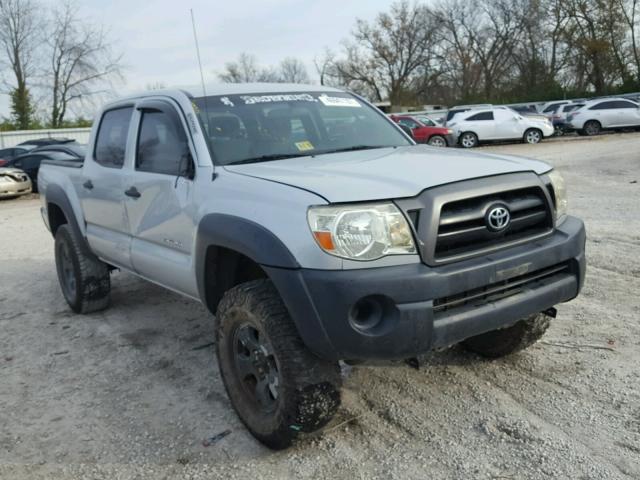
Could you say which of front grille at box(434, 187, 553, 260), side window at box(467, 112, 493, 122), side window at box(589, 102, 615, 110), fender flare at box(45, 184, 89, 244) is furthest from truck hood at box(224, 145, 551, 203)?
side window at box(589, 102, 615, 110)

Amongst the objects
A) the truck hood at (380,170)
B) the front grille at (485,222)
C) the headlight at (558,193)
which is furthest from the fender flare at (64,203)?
the headlight at (558,193)

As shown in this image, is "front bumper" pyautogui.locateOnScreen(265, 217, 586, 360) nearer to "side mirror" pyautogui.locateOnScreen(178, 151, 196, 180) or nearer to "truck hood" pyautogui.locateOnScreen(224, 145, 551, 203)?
"truck hood" pyautogui.locateOnScreen(224, 145, 551, 203)

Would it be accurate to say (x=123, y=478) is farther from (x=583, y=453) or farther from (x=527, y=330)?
(x=527, y=330)

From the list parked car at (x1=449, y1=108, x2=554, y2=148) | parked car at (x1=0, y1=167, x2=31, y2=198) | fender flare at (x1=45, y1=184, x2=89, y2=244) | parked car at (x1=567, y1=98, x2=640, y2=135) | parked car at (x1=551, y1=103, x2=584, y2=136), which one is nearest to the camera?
fender flare at (x1=45, y1=184, x2=89, y2=244)

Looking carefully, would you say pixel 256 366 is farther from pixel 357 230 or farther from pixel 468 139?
pixel 468 139

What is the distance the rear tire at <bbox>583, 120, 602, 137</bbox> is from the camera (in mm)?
26562

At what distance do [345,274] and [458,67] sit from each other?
2628 inches

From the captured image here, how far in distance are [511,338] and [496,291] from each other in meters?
1.06

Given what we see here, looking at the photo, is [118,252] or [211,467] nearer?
[211,467]

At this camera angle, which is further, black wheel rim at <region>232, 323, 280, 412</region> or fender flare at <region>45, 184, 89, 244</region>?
fender flare at <region>45, 184, 89, 244</region>

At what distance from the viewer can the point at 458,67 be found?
6525 centimetres

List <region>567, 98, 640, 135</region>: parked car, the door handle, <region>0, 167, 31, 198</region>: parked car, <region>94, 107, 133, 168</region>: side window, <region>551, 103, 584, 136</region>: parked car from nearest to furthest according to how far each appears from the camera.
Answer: the door handle → <region>94, 107, 133, 168</region>: side window → <region>0, 167, 31, 198</region>: parked car → <region>567, 98, 640, 135</region>: parked car → <region>551, 103, 584, 136</region>: parked car

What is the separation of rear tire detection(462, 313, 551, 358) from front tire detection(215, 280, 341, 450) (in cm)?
135

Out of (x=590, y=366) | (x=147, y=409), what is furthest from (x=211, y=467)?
(x=590, y=366)
